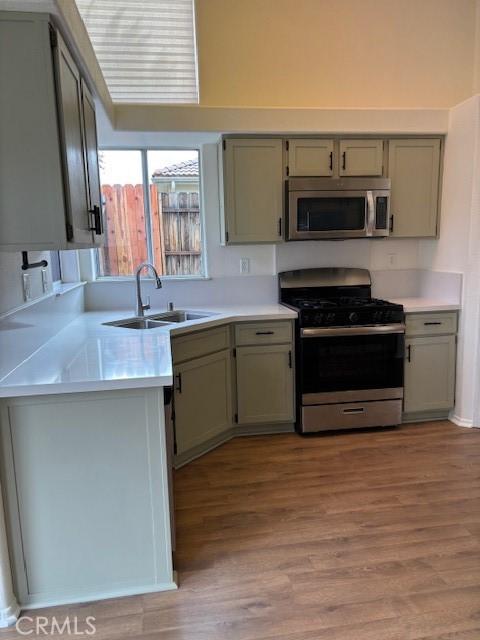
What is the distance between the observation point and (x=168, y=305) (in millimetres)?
3430

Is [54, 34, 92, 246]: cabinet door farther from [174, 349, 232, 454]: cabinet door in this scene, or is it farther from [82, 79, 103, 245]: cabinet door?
[174, 349, 232, 454]: cabinet door

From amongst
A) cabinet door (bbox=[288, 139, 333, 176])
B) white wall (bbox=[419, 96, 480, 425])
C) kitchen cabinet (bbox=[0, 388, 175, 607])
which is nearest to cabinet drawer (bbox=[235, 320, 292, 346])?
cabinet door (bbox=[288, 139, 333, 176])

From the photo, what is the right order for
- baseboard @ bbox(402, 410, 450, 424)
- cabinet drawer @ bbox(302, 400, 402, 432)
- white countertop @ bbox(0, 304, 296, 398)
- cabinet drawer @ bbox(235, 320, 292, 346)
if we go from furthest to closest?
baseboard @ bbox(402, 410, 450, 424) < cabinet drawer @ bbox(302, 400, 402, 432) < cabinet drawer @ bbox(235, 320, 292, 346) < white countertop @ bbox(0, 304, 296, 398)

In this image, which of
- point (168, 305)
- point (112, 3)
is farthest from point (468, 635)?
point (112, 3)

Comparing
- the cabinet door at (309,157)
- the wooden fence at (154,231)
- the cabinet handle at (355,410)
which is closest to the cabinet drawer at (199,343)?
the wooden fence at (154,231)

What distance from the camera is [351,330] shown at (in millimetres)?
3133

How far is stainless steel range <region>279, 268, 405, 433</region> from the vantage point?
312cm

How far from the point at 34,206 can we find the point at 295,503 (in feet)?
6.22

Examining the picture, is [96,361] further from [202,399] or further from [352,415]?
[352,415]

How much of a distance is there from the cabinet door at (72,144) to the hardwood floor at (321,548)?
4.75 ft

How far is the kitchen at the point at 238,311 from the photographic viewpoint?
1710mm

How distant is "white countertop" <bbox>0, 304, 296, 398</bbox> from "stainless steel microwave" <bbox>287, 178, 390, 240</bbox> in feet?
3.23

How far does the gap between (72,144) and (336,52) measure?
8.71ft

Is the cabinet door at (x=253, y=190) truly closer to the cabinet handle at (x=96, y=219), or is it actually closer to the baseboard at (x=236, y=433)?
the cabinet handle at (x=96, y=219)
